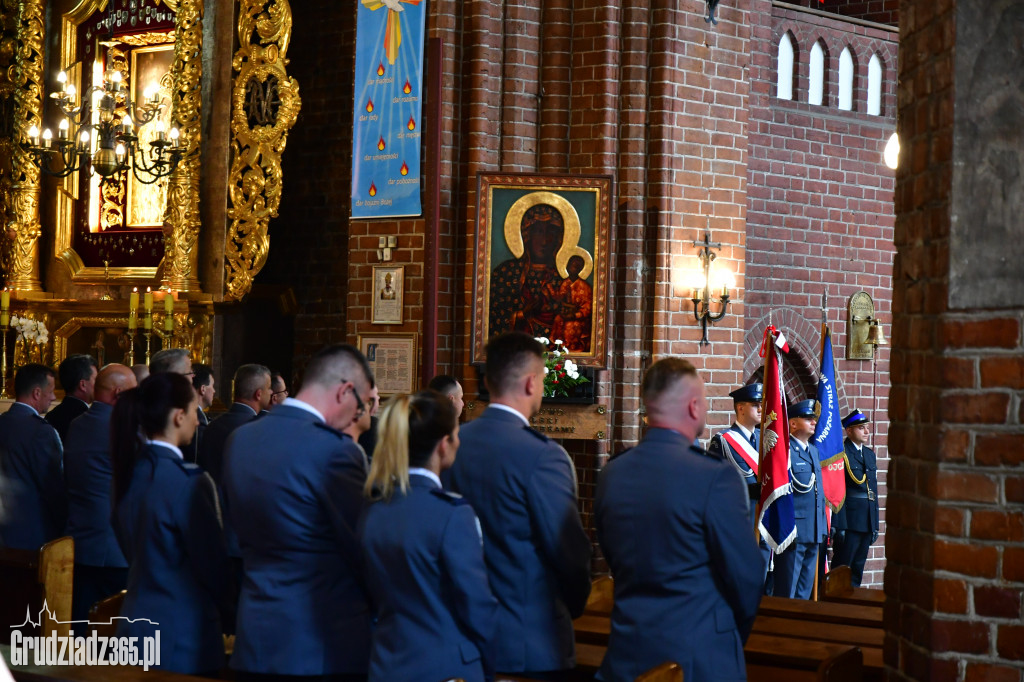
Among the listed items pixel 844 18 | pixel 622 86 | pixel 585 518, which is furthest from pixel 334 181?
pixel 844 18

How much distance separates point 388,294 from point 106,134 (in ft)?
7.80

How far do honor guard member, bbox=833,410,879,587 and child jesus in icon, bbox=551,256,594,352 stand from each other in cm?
285

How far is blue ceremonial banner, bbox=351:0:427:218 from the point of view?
8.53m

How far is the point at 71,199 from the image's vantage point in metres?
11.0

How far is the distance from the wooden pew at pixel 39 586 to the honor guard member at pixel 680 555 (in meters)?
2.26

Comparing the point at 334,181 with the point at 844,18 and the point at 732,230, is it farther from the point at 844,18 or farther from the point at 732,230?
the point at 844,18

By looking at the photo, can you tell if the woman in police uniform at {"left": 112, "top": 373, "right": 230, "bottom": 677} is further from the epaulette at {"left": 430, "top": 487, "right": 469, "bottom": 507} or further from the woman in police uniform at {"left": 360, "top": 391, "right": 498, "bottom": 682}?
the epaulette at {"left": 430, "top": 487, "right": 469, "bottom": 507}

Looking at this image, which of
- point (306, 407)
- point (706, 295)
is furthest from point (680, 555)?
point (706, 295)

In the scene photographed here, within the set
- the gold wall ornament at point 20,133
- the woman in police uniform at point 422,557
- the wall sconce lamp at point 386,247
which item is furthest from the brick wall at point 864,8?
the woman in police uniform at point 422,557

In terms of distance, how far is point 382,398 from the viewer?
8.77 m

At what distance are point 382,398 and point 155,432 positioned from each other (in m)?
4.75

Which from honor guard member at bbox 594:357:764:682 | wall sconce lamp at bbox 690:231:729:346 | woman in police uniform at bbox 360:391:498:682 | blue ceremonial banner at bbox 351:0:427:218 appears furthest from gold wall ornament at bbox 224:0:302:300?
woman in police uniform at bbox 360:391:498:682

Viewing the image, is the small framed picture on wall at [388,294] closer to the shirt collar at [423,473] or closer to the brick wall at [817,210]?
the brick wall at [817,210]

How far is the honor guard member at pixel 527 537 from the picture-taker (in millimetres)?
3850
